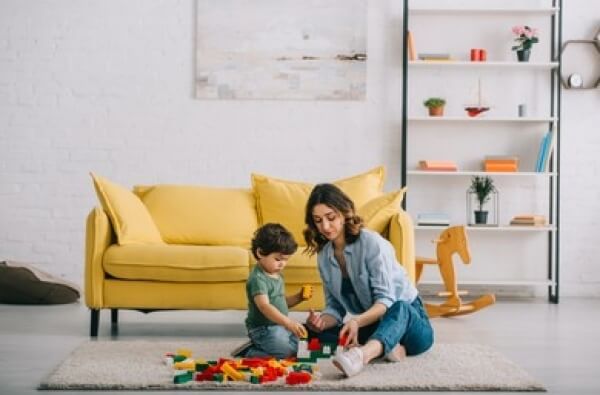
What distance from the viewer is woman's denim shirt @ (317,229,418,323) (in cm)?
418

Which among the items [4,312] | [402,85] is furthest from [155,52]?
[4,312]

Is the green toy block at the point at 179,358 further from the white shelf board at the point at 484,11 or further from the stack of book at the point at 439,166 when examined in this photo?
the white shelf board at the point at 484,11

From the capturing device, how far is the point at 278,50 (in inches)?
284

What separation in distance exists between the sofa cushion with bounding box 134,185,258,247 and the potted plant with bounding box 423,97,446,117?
1.75 meters

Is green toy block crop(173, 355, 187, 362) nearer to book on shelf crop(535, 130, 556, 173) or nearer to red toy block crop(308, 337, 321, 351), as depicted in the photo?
red toy block crop(308, 337, 321, 351)

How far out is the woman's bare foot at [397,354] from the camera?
13.7 ft

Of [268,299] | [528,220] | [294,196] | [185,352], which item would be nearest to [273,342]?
[268,299]

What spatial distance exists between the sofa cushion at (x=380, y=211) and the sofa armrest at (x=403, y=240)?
0.05m

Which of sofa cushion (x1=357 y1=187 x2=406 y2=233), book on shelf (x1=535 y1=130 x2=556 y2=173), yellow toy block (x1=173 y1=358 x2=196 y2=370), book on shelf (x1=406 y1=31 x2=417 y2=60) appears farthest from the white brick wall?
yellow toy block (x1=173 y1=358 x2=196 y2=370)

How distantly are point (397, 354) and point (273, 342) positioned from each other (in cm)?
49

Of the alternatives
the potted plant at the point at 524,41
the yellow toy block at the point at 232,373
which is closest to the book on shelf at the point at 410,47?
the potted plant at the point at 524,41

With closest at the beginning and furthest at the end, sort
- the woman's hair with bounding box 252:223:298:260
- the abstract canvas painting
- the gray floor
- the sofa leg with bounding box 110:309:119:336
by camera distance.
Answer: the gray floor, the woman's hair with bounding box 252:223:298:260, the sofa leg with bounding box 110:309:119:336, the abstract canvas painting

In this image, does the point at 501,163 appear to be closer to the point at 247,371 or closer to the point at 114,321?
the point at 114,321

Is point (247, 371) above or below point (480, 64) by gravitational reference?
below
